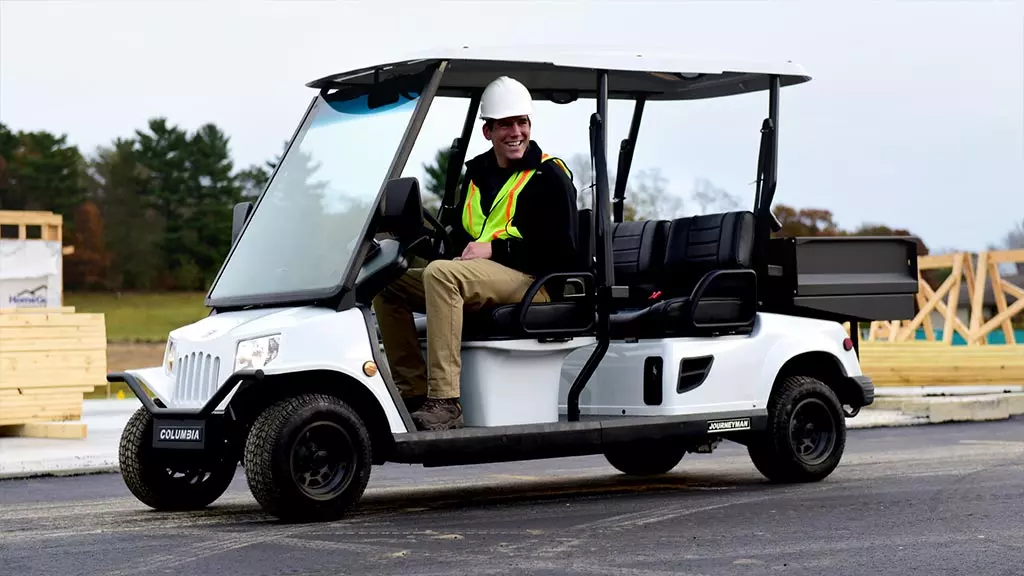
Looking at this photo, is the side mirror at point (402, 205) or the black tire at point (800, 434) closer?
the side mirror at point (402, 205)

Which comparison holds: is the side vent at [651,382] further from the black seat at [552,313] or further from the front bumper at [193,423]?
the front bumper at [193,423]

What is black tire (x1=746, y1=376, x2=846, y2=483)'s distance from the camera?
9.65 metres

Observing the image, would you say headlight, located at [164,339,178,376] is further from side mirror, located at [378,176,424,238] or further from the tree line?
the tree line

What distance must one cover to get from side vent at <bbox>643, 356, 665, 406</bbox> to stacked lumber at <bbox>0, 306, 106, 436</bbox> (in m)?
7.85

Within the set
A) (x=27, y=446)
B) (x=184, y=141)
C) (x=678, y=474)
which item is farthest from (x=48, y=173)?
(x=678, y=474)

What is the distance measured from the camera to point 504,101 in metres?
8.73

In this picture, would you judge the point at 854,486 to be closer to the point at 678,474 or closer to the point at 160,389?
the point at 678,474

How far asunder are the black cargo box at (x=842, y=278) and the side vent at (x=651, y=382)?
3.71ft

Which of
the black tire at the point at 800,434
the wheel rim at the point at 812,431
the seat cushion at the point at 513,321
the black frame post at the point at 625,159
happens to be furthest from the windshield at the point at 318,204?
the wheel rim at the point at 812,431

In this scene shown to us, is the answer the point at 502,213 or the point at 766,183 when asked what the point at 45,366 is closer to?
the point at 502,213

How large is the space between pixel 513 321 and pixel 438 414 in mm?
688

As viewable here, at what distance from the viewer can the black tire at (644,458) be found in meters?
10.7

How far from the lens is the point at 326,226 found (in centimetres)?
837

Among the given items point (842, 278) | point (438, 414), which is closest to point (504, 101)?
point (438, 414)
